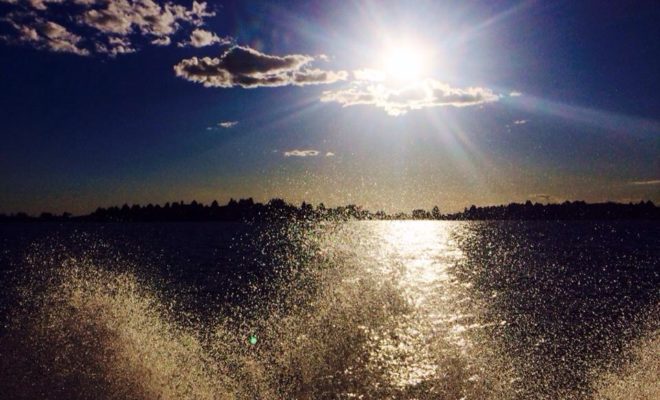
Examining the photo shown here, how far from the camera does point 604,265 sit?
2857 inches

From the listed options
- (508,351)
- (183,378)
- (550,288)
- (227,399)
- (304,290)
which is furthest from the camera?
(550,288)

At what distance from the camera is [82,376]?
18.4 m

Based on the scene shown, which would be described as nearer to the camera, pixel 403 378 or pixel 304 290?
pixel 403 378

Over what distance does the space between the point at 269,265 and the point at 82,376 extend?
177 feet

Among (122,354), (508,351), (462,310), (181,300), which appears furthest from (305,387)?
(181,300)

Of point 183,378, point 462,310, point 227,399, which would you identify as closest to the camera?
point 227,399

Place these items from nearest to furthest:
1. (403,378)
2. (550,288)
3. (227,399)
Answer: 1. (227,399)
2. (403,378)
3. (550,288)

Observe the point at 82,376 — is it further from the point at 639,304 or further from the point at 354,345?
the point at 639,304

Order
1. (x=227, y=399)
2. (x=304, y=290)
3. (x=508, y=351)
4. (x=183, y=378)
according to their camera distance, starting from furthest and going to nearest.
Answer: (x=304, y=290)
(x=508, y=351)
(x=183, y=378)
(x=227, y=399)

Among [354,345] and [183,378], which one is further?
[354,345]

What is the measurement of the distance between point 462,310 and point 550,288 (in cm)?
1831

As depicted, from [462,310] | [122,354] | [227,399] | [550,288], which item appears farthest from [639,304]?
[122,354]

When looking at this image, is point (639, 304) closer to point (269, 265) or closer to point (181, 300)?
point (181, 300)

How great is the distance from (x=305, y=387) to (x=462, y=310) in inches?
759
